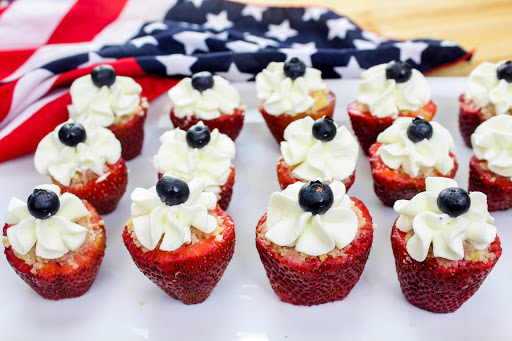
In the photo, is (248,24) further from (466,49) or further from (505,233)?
(505,233)

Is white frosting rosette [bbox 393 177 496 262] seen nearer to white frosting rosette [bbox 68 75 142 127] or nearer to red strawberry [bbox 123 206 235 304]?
red strawberry [bbox 123 206 235 304]

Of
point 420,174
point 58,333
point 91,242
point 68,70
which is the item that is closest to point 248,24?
point 68,70

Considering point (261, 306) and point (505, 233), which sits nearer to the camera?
point (261, 306)

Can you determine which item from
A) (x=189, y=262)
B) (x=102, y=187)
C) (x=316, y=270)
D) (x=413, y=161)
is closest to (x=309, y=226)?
(x=316, y=270)

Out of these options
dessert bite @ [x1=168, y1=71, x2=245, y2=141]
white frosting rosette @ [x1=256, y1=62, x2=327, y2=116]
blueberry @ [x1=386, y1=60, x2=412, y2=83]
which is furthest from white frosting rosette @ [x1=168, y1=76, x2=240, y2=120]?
blueberry @ [x1=386, y1=60, x2=412, y2=83]

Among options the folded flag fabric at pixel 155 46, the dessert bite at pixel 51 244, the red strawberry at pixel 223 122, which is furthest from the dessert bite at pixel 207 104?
the dessert bite at pixel 51 244

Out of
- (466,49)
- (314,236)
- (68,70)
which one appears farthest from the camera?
(466,49)

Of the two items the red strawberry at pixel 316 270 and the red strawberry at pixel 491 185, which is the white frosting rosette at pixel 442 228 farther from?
the red strawberry at pixel 491 185
